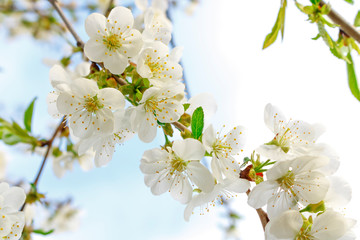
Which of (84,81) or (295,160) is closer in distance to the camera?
(295,160)

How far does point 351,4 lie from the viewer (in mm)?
1389

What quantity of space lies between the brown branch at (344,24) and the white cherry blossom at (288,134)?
1.55ft

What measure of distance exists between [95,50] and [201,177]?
0.53m

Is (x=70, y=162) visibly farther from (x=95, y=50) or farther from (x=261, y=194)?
(x=261, y=194)

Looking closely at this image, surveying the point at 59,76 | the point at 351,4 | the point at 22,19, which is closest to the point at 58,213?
the point at 22,19

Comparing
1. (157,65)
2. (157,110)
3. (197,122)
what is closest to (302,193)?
(197,122)

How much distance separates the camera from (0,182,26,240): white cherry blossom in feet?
3.60

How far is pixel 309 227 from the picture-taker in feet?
3.13

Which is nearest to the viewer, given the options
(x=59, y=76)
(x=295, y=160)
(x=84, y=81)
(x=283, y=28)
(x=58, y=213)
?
(x=295, y=160)

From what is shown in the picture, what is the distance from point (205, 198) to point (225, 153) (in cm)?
15

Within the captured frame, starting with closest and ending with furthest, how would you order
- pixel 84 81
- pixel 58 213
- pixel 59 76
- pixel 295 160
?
pixel 295 160
pixel 84 81
pixel 59 76
pixel 58 213

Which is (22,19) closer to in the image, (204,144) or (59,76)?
(59,76)

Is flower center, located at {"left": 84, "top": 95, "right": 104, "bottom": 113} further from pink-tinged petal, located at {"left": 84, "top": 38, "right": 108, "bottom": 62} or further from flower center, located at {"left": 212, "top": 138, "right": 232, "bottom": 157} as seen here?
flower center, located at {"left": 212, "top": 138, "right": 232, "bottom": 157}

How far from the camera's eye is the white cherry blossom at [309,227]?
893mm
